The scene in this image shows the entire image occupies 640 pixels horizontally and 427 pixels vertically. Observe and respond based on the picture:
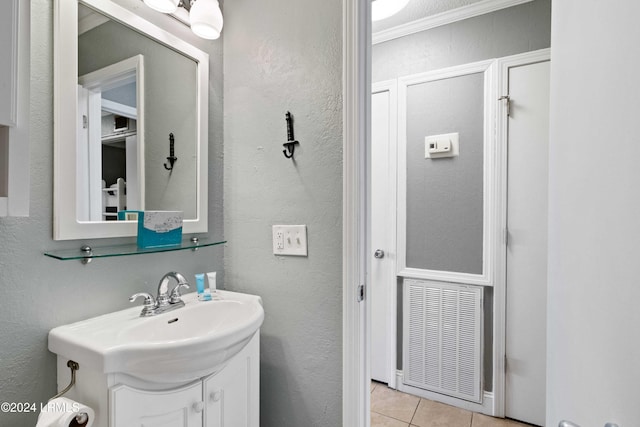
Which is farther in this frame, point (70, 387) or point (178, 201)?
point (178, 201)

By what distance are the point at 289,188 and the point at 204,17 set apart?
0.78 metres

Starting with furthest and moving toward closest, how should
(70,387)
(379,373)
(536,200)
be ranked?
(379,373) < (536,200) < (70,387)

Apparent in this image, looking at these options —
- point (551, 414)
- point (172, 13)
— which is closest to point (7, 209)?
point (172, 13)

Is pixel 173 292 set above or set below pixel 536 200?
below

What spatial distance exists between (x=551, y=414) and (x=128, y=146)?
1529 millimetres

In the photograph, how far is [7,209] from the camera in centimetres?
70

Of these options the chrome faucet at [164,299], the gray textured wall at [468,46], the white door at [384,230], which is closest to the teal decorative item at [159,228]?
the chrome faucet at [164,299]

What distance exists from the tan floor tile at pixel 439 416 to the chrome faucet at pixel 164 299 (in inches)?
→ 64.4

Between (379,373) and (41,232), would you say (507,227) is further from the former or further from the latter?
(41,232)

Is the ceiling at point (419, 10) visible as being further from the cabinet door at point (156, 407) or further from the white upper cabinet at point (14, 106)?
the cabinet door at point (156, 407)

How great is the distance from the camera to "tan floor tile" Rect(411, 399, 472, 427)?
189 cm

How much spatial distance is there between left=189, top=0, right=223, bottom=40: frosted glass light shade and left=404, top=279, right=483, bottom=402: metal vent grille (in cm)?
189

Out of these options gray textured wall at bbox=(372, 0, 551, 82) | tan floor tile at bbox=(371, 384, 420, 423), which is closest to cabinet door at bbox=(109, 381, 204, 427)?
tan floor tile at bbox=(371, 384, 420, 423)

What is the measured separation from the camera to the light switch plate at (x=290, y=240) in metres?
1.32
